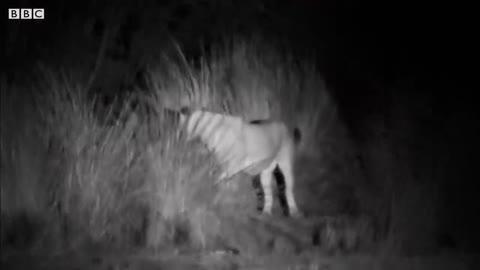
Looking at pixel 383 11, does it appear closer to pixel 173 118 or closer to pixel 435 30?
pixel 435 30

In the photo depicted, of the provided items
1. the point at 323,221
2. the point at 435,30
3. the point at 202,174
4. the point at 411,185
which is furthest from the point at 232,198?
the point at 435,30

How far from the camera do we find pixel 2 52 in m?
3.67

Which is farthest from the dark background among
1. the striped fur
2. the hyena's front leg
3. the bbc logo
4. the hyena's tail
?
the hyena's front leg

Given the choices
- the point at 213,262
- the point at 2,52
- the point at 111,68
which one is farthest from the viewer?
the point at 111,68

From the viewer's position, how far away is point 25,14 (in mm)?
3758

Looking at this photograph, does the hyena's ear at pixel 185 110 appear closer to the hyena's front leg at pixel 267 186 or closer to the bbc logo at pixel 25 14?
the hyena's front leg at pixel 267 186

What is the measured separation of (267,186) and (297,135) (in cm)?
38

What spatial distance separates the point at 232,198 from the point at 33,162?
1.18 meters

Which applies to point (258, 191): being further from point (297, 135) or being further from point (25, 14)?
point (25, 14)

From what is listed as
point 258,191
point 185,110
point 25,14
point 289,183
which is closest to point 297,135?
point 289,183

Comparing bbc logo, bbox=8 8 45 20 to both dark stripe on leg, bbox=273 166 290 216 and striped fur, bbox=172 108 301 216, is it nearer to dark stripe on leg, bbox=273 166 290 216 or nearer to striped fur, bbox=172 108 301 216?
striped fur, bbox=172 108 301 216

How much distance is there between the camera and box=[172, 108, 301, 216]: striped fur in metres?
3.55

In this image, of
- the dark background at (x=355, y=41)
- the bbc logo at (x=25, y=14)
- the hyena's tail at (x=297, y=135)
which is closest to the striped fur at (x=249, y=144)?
the hyena's tail at (x=297, y=135)

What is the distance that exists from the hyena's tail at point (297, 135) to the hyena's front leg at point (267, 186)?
0.20 m
